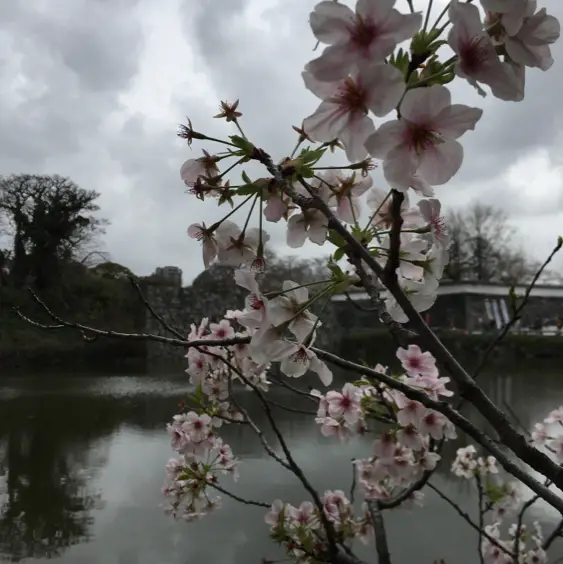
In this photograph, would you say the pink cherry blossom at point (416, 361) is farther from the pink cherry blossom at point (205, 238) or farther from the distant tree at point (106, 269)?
the distant tree at point (106, 269)

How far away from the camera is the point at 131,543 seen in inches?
65.6

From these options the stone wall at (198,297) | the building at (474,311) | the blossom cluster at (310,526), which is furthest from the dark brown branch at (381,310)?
the building at (474,311)

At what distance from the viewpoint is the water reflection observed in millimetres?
1629

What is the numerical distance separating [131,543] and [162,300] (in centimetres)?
728

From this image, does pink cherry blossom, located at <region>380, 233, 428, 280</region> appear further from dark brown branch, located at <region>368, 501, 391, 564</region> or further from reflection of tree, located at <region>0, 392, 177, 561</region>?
reflection of tree, located at <region>0, 392, 177, 561</region>

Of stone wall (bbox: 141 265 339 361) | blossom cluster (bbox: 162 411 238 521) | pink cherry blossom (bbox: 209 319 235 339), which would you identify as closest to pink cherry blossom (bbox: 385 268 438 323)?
pink cherry blossom (bbox: 209 319 235 339)

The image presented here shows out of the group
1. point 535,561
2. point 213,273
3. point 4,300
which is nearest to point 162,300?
point 213,273

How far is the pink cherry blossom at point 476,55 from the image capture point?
305 mm

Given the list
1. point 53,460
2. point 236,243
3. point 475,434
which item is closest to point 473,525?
point 475,434

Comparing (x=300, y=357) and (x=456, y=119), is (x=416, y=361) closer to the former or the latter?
(x=300, y=357)

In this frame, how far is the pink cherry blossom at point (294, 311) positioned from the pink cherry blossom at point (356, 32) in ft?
0.61

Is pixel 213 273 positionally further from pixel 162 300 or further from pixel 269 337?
pixel 269 337

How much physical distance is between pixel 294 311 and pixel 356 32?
0.70 feet

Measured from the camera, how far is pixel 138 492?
209 centimetres
